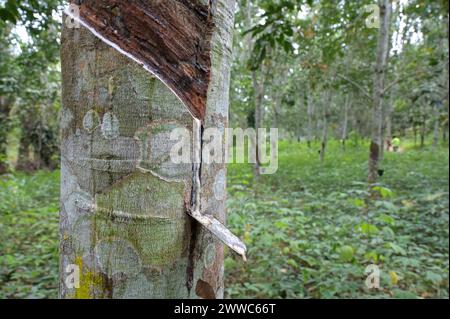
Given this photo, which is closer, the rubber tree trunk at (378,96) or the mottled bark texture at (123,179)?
the mottled bark texture at (123,179)

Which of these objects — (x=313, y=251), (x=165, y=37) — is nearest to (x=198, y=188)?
(x=165, y=37)

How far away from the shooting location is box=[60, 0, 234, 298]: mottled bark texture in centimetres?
62

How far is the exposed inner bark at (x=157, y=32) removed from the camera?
2.08ft

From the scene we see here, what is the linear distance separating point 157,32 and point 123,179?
278 mm

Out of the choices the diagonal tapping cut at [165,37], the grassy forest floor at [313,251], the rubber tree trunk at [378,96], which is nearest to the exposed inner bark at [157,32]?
the diagonal tapping cut at [165,37]

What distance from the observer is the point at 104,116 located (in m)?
0.63

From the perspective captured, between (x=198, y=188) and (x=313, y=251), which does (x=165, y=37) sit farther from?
(x=313, y=251)

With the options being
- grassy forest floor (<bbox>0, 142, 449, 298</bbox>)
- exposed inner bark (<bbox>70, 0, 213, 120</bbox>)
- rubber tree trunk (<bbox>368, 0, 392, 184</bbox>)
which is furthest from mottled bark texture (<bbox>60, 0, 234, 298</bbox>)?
rubber tree trunk (<bbox>368, 0, 392, 184</bbox>)

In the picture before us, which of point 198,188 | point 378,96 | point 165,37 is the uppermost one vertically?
point 378,96

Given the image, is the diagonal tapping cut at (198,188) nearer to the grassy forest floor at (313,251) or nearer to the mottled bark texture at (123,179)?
the mottled bark texture at (123,179)

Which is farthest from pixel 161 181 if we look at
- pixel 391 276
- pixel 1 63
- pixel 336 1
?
pixel 1 63

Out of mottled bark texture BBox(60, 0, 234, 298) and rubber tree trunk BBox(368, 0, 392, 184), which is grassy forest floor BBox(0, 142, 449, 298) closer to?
rubber tree trunk BBox(368, 0, 392, 184)

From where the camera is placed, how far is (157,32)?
638mm
